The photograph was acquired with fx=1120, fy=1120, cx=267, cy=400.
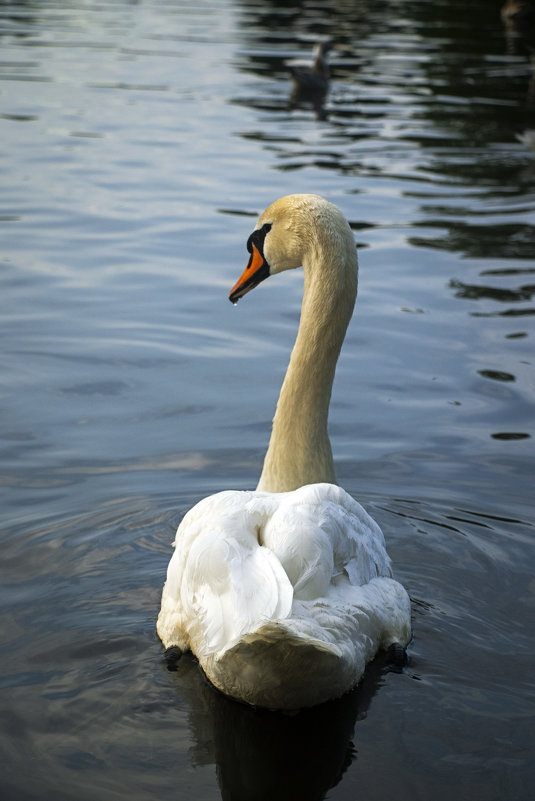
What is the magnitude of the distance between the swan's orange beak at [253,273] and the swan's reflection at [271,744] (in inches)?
89.2

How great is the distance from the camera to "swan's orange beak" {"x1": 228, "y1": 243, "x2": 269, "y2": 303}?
5.56m

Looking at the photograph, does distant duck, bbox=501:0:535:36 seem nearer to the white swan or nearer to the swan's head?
the swan's head

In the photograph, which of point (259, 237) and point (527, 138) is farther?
point (527, 138)

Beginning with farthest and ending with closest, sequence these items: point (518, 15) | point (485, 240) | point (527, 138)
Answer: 1. point (518, 15)
2. point (527, 138)
3. point (485, 240)

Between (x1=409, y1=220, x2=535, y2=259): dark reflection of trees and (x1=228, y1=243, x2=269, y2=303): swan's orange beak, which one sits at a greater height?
(x1=228, y1=243, x2=269, y2=303): swan's orange beak

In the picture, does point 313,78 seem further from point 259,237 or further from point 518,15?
point 259,237

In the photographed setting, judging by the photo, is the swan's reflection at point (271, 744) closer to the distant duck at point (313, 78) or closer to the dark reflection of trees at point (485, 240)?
the dark reflection of trees at point (485, 240)

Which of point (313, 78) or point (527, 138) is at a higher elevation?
point (527, 138)

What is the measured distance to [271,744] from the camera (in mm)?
3764

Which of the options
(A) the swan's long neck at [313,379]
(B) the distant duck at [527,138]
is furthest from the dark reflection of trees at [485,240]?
(A) the swan's long neck at [313,379]

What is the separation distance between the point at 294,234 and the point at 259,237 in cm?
31

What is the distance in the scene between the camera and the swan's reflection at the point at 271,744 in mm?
3570

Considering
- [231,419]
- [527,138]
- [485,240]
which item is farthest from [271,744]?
[527,138]

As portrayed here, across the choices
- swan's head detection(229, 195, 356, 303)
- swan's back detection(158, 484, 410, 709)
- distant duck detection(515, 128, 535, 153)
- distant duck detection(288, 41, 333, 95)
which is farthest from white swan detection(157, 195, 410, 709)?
distant duck detection(288, 41, 333, 95)
